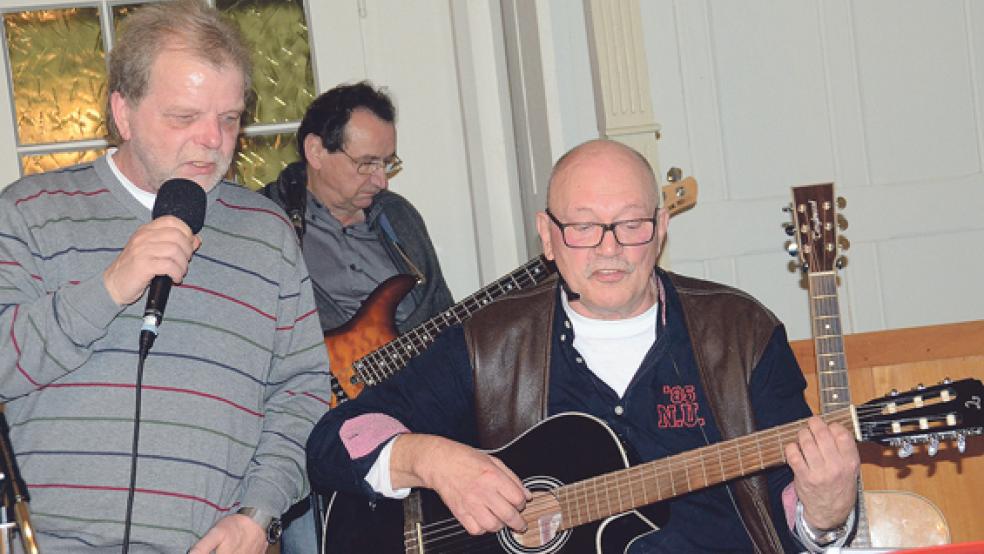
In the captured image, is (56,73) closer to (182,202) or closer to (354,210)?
(354,210)

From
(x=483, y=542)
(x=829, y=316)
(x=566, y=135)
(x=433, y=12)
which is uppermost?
(x=433, y=12)

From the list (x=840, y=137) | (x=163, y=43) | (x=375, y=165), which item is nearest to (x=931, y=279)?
(x=840, y=137)

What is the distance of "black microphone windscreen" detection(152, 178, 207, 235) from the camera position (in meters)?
2.04

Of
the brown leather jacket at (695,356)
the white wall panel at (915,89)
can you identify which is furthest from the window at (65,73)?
the white wall panel at (915,89)

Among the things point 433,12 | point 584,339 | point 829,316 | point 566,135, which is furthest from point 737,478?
point 433,12

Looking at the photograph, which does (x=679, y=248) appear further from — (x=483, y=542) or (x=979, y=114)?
(x=483, y=542)

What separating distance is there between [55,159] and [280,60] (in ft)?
2.53

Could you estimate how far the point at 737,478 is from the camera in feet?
7.71

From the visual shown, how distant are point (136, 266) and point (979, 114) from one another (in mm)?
3542

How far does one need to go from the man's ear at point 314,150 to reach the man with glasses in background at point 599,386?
3.98 ft

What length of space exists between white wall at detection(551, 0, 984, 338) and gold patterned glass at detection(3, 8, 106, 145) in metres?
1.84

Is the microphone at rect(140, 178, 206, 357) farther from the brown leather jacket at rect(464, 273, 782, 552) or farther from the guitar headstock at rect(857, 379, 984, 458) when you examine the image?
the guitar headstock at rect(857, 379, 984, 458)

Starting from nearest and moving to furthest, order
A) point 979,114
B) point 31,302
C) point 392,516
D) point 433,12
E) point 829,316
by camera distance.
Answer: point 31,302, point 392,516, point 829,316, point 433,12, point 979,114

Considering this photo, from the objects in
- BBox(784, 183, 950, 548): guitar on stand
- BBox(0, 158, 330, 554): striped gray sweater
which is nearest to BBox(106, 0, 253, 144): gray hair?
BBox(0, 158, 330, 554): striped gray sweater
